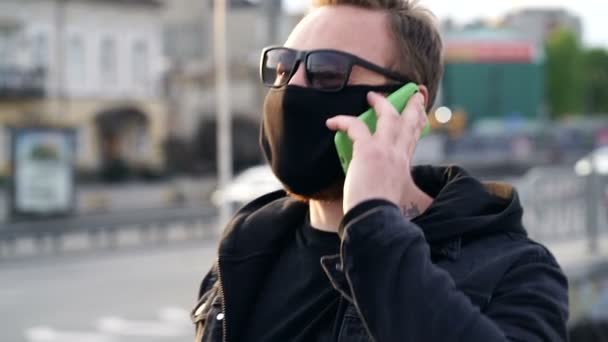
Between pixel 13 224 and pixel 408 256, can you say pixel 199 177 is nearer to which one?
pixel 13 224

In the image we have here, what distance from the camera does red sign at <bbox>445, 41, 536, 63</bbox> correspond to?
287 ft

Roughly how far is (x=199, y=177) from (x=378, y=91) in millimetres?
44022

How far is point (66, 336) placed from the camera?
1257 centimetres

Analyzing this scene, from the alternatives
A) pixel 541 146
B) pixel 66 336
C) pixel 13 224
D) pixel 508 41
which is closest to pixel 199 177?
pixel 541 146

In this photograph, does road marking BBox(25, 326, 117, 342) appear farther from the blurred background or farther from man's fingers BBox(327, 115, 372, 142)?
man's fingers BBox(327, 115, 372, 142)

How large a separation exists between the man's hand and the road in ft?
33.5

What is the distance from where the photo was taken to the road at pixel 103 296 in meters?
12.8

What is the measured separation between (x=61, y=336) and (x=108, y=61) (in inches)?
1439

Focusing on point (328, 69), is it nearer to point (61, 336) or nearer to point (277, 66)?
point (277, 66)

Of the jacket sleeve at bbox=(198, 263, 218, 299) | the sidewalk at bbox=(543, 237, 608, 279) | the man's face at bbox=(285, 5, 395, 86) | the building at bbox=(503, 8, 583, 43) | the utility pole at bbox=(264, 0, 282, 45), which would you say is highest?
the man's face at bbox=(285, 5, 395, 86)

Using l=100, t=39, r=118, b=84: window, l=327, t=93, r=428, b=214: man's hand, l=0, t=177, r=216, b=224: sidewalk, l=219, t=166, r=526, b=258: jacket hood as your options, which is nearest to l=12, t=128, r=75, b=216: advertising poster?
l=0, t=177, r=216, b=224: sidewalk

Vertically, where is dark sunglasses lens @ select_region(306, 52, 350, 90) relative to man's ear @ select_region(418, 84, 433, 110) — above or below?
above

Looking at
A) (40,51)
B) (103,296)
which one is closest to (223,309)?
(103,296)

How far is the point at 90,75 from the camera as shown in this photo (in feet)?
154
